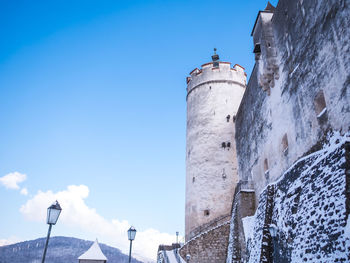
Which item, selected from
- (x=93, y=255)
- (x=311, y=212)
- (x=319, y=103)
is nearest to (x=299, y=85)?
(x=319, y=103)

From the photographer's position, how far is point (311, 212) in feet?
20.7

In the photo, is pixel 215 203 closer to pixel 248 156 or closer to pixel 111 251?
pixel 248 156

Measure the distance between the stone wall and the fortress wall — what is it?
3082 mm

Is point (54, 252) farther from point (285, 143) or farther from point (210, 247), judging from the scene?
point (285, 143)

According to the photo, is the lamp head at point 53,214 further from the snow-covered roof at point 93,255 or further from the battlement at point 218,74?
the snow-covered roof at point 93,255

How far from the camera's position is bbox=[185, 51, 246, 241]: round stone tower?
56.7ft

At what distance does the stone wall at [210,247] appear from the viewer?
13938 mm

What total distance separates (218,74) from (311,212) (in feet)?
51.2

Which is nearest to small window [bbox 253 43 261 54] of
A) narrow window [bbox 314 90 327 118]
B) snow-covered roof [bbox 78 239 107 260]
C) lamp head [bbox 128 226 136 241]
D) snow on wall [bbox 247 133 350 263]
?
narrow window [bbox 314 90 327 118]

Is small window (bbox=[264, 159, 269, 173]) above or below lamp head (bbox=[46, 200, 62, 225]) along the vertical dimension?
above

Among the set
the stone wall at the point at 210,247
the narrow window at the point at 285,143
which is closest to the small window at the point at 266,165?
the narrow window at the point at 285,143

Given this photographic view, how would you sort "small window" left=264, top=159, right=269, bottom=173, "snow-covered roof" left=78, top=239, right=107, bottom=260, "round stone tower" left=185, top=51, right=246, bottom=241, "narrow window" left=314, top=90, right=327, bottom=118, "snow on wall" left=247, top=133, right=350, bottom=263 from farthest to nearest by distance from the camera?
"snow-covered roof" left=78, top=239, right=107, bottom=260 → "round stone tower" left=185, top=51, right=246, bottom=241 → "small window" left=264, top=159, right=269, bottom=173 → "narrow window" left=314, top=90, right=327, bottom=118 → "snow on wall" left=247, top=133, right=350, bottom=263

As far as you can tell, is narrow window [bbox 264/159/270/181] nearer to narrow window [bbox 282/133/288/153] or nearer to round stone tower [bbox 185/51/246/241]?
narrow window [bbox 282/133/288/153]

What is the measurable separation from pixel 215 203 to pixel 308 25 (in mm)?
11579
